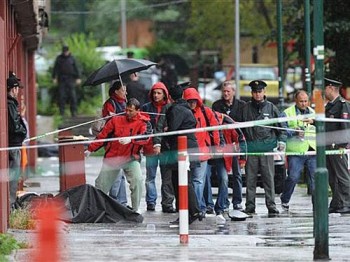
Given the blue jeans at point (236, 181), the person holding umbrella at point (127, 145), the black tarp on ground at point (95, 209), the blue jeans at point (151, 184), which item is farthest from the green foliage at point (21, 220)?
the blue jeans at point (236, 181)

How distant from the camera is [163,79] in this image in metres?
43.3

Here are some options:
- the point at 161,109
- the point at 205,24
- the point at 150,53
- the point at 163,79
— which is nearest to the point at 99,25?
the point at 150,53

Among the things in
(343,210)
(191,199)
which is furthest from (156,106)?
(343,210)

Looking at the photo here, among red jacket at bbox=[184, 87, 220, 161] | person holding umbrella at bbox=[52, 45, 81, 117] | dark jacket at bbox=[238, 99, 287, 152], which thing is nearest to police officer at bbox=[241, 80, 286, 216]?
dark jacket at bbox=[238, 99, 287, 152]

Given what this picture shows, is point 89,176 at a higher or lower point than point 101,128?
lower

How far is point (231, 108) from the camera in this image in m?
18.9

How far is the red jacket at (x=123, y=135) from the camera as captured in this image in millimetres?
17516

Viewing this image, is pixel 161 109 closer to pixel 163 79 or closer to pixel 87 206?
pixel 87 206

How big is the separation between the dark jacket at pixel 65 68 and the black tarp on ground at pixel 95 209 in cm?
1972

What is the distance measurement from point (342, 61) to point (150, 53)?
107 ft

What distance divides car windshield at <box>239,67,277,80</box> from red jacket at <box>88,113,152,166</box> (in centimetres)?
3400

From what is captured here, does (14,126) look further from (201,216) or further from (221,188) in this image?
(221,188)

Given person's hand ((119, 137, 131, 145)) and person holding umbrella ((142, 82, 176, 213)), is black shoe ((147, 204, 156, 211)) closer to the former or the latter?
person holding umbrella ((142, 82, 176, 213))

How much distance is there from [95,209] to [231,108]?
3029mm
